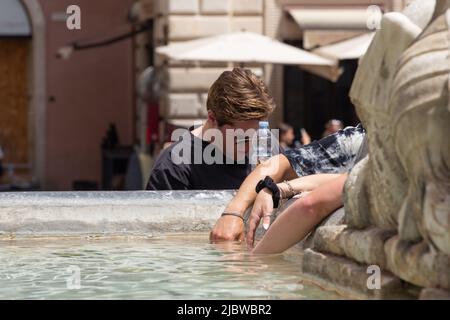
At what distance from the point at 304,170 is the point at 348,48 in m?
11.8

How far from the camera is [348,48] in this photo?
17.5 m

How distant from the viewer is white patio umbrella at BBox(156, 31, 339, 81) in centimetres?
1653

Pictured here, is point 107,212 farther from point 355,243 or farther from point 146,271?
point 355,243

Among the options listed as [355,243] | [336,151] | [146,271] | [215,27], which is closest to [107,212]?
[336,151]

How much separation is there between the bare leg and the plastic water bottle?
1.29 m

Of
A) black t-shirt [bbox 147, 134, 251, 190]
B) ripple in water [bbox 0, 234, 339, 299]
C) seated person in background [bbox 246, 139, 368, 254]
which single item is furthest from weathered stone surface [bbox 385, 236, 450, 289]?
black t-shirt [bbox 147, 134, 251, 190]

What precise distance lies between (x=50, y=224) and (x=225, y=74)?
954 millimetres

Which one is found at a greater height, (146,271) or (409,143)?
(409,143)

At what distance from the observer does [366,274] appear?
12.8 feet

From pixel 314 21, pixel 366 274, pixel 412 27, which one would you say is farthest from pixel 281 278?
pixel 314 21

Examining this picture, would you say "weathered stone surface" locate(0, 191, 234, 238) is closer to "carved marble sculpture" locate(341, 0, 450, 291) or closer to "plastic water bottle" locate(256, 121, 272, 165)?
"plastic water bottle" locate(256, 121, 272, 165)

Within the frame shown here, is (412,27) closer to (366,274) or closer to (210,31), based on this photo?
(366,274)

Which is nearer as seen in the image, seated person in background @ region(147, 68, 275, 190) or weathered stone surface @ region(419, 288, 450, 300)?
weathered stone surface @ region(419, 288, 450, 300)

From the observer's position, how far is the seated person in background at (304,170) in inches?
221
